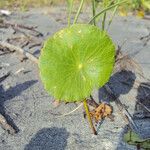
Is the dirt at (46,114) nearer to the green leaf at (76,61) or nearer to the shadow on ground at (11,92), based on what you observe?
the shadow on ground at (11,92)

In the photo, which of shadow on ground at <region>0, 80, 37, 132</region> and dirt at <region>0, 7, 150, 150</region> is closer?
dirt at <region>0, 7, 150, 150</region>

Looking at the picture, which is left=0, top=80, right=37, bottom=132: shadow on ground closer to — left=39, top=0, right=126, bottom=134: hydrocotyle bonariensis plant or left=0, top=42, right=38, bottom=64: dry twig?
left=0, top=42, right=38, bottom=64: dry twig

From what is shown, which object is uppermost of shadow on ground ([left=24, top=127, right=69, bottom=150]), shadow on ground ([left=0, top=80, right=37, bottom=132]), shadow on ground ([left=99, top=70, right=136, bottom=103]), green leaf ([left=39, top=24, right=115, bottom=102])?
green leaf ([left=39, top=24, right=115, bottom=102])

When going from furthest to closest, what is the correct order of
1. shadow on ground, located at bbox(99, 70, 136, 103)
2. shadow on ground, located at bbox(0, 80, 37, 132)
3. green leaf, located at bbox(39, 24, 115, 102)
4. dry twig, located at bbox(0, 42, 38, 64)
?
dry twig, located at bbox(0, 42, 38, 64), shadow on ground, located at bbox(99, 70, 136, 103), shadow on ground, located at bbox(0, 80, 37, 132), green leaf, located at bbox(39, 24, 115, 102)

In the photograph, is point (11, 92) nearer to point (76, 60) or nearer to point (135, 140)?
point (76, 60)

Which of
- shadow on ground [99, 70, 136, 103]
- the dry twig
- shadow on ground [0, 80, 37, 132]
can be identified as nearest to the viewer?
shadow on ground [0, 80, 37, 132]

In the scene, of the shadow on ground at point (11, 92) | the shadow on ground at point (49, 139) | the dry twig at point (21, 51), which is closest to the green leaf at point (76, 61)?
the shadow on ground at point (49, 139)

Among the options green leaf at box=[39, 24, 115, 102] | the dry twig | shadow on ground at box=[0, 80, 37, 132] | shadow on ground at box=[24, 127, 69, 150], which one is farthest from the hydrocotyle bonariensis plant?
the dry twig

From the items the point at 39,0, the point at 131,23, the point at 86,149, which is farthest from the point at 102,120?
the point at 39,0
